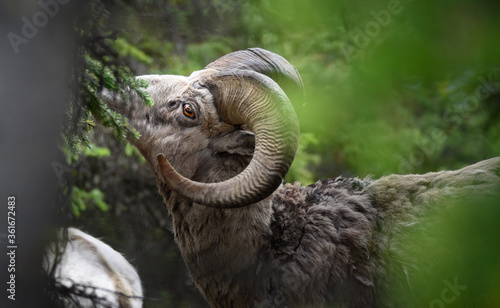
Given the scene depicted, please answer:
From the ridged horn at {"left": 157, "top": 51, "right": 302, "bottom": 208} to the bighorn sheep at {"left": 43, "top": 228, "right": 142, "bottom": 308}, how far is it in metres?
0.86

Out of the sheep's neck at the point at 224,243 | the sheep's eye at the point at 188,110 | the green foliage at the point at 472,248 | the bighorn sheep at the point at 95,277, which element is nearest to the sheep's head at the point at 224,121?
the sheep's eye at the point at 188,110

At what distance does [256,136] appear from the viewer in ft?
12.9

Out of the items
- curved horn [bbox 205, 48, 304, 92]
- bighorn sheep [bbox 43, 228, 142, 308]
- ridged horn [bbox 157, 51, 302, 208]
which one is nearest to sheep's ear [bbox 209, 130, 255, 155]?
ridged horn [bbox 157, 51, 302, 208]

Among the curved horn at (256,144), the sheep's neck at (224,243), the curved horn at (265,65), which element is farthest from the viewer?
the curved horn at (265,65)

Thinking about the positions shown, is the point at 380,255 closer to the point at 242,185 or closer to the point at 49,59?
the point at 242,185

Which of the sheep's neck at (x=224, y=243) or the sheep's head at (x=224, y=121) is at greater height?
the sheep's head at (x=224, y=121)

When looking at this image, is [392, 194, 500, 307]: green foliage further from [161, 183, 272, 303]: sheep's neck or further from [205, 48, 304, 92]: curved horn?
[205, 48, 304, 92]: curved horn

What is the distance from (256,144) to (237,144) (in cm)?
38

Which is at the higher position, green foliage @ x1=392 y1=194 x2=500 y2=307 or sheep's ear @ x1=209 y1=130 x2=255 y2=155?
sheep's ear @ x1=209 y1=130 x2=255 y2=155

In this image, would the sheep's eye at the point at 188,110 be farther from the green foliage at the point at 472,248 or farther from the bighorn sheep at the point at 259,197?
the green foliage at the point at 472,248

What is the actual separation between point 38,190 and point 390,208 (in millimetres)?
2685

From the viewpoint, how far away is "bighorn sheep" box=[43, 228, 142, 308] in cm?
301

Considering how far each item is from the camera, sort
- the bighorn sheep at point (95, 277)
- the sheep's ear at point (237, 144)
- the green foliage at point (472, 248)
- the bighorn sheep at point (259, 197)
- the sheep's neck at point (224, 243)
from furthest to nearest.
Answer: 1. the sheep's ear at point (237, 144)
2. the sheep's neck at point (224, 243)
3. the bighorn sheep at point (259, 197)
4. the bighorn sheep at point (95, 277)
5. the green foliage at point (472, 248)

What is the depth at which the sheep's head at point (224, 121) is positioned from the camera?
12.4 feet
